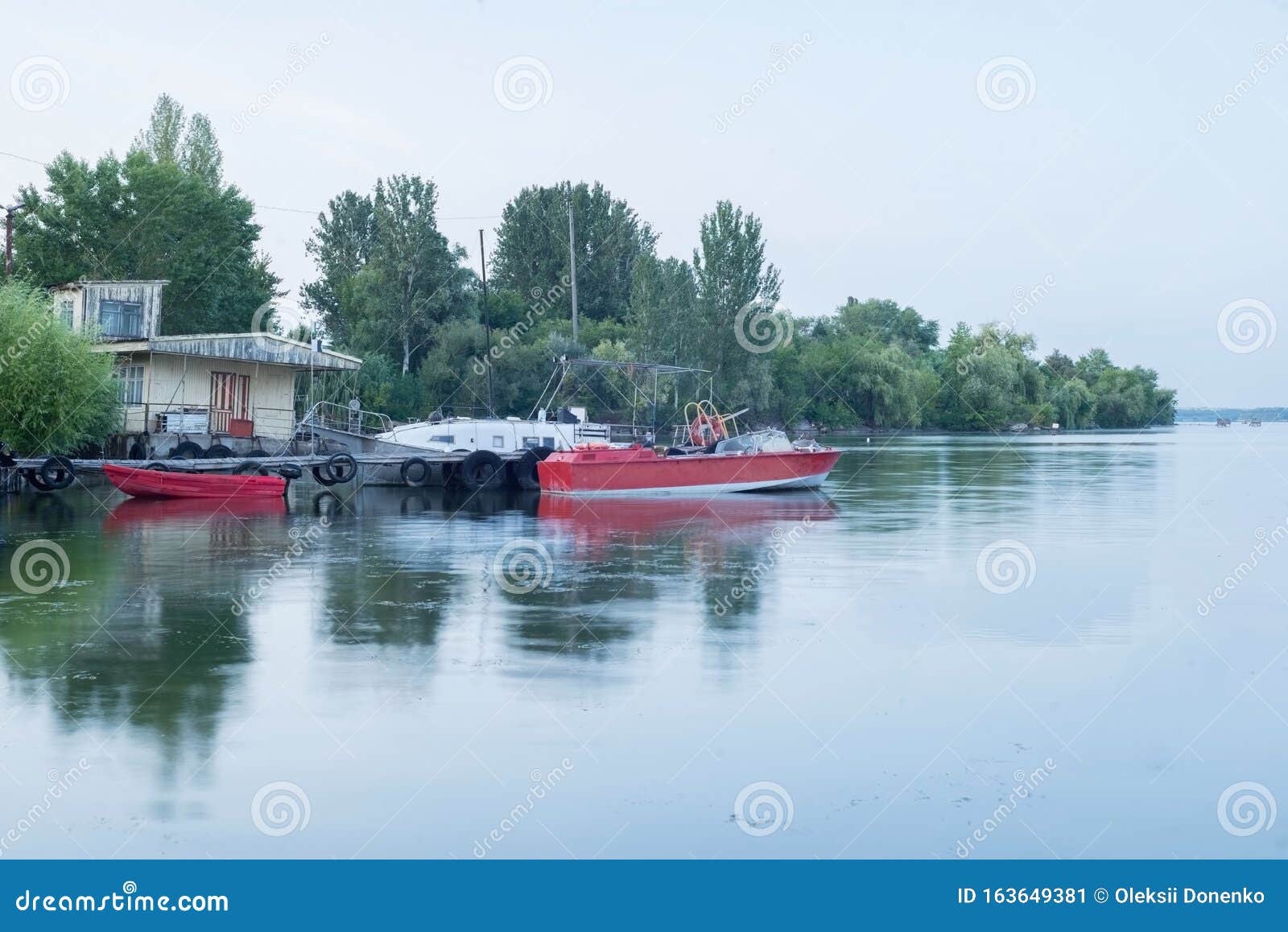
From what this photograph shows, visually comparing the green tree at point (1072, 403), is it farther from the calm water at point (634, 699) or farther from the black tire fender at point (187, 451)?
the calm water at point (634, 699)

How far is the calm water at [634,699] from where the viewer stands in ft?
24.5

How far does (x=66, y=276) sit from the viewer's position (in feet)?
180

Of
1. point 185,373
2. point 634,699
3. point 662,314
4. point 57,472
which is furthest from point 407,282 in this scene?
point 634,699

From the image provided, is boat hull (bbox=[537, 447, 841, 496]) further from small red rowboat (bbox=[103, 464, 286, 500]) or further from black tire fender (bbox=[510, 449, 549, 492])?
small red rowboat (bbox=[103, 464, 286, 500])

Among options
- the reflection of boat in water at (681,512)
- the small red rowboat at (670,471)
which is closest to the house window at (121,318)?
the small red rowboat at (670,471)

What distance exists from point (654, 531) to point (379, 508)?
7592 mm

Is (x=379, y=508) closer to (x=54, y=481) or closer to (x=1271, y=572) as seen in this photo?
(x=54, y=481)

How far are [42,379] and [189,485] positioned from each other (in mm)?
4685

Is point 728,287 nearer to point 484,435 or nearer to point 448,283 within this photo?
point 448,283

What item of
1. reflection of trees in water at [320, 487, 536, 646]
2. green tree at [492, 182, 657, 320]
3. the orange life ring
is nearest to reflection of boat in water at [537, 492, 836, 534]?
reflection of trees in water at [320, 487, 536, 646]

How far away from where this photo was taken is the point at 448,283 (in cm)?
6662

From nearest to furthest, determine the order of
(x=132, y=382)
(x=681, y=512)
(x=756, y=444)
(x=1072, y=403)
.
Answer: (x=681, y=512) → (x=756, y=444) → (x=132, y=382) → (x=1072, y=403)

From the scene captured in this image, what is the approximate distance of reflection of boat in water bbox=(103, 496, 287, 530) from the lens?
24781 millimetres

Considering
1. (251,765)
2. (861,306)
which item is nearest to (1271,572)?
(251,765)
